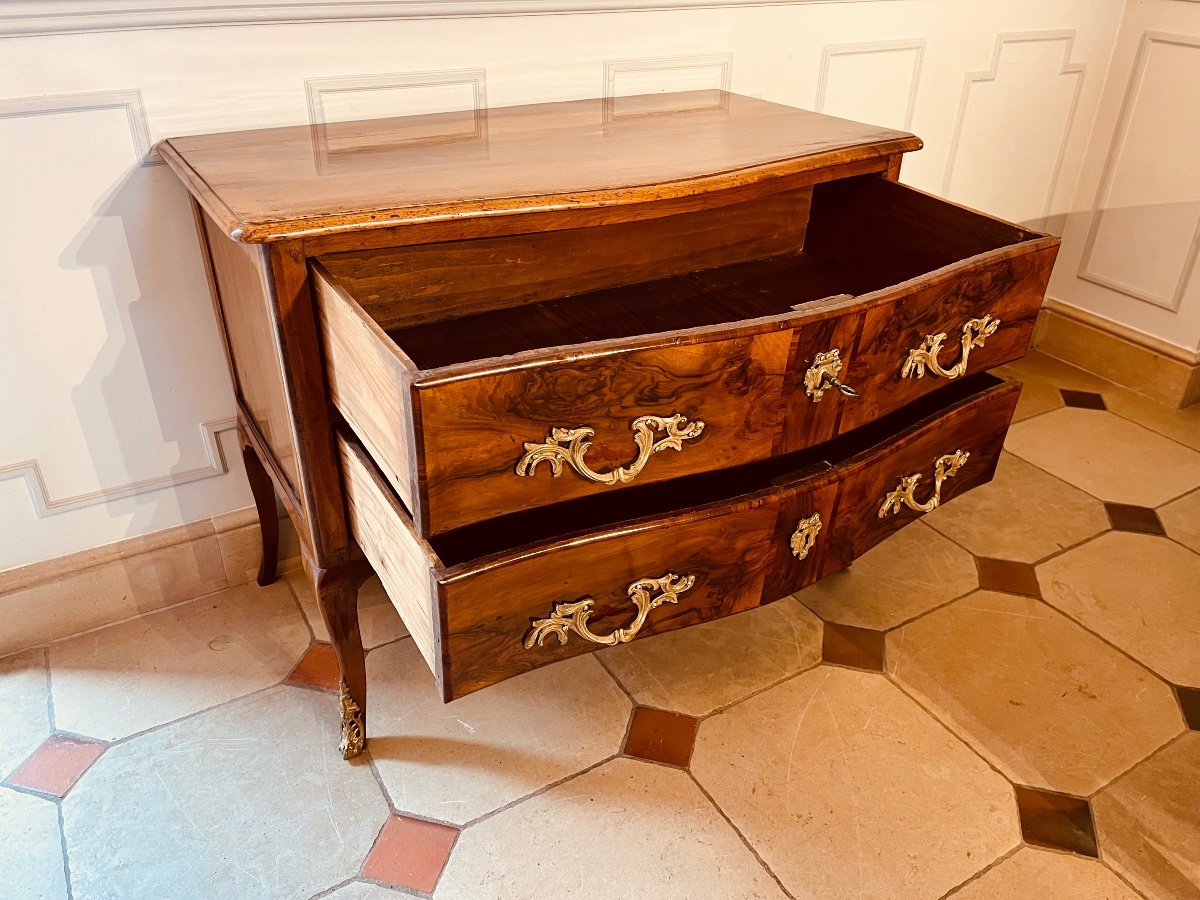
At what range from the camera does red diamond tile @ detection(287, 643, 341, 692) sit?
1163 millimetres

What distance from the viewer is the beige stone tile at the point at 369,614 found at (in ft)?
4.10

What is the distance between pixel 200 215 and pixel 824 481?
0.76 m

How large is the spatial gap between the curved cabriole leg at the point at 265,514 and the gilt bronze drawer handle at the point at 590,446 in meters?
0.59

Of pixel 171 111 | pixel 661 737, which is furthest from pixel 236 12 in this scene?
pixel 661 737

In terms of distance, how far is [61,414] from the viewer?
1.11 meters

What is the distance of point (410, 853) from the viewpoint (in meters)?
0.95

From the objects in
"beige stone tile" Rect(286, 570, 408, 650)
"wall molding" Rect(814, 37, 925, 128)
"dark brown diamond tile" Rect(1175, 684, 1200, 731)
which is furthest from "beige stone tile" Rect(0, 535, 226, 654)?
"dark brown diamond tile" Rect(1175, 684, 1200, 731)

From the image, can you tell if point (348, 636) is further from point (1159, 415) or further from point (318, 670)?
point (1159, 415)

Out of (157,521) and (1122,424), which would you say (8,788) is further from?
(1122,424)

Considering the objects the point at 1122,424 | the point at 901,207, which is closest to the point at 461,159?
the point at 901,207

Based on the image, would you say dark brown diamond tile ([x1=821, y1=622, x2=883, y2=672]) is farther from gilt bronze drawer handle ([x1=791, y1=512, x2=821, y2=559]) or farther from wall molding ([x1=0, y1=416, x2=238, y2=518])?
wall molding ([x1=0, y1=416, x2=238, y2=518])

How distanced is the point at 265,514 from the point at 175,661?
224mm

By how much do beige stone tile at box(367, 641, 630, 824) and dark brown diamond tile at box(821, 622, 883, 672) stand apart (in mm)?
309

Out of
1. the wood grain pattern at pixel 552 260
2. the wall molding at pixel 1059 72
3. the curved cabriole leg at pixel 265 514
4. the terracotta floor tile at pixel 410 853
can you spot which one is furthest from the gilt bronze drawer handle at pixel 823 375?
the wall molding at pixel 1059 72
